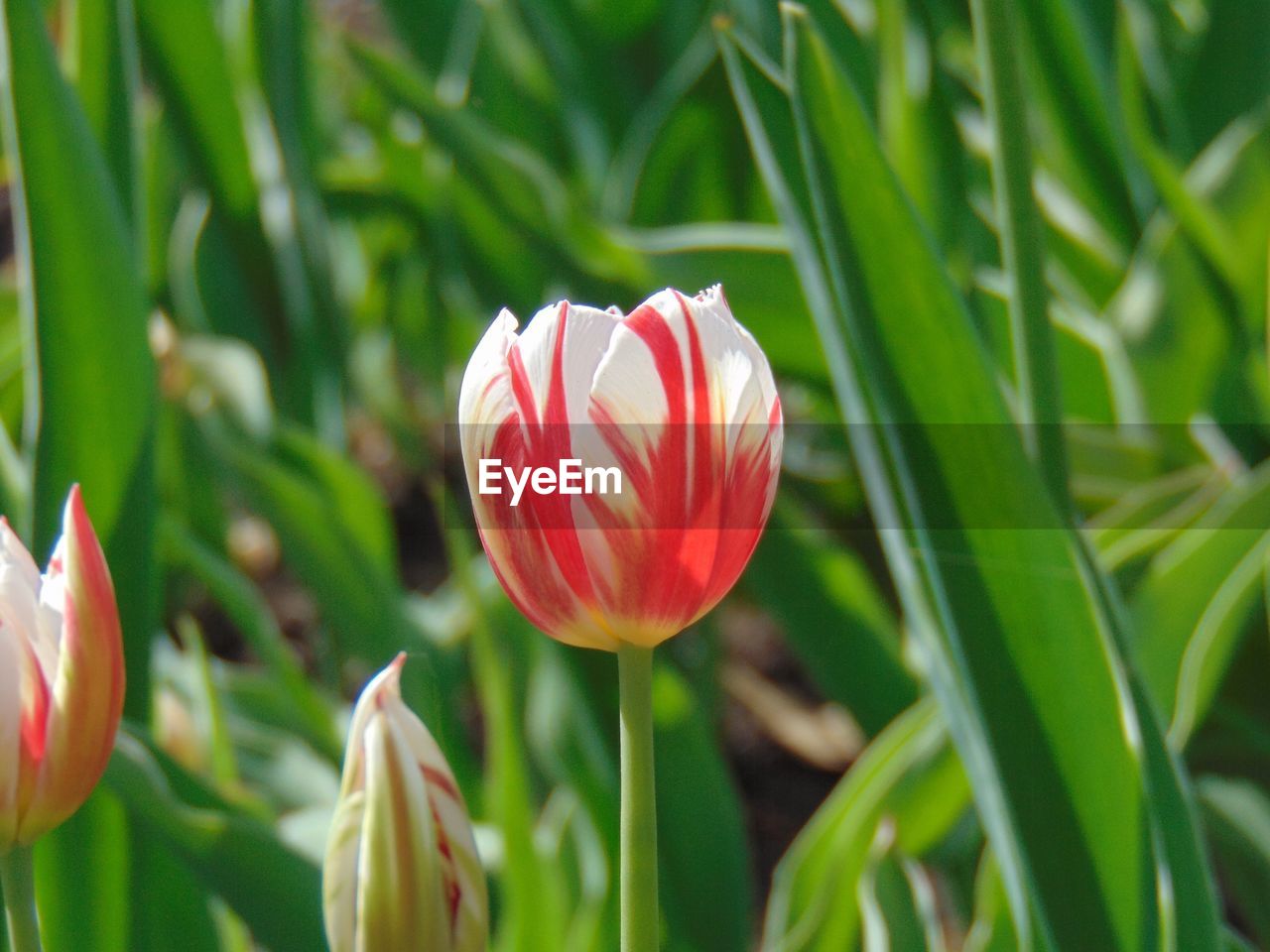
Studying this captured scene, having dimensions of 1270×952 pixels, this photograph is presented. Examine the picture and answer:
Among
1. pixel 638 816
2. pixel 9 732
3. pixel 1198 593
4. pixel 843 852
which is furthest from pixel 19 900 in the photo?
pixel 1198 593

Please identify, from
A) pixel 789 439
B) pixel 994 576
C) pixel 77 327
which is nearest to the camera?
pixel 994 576

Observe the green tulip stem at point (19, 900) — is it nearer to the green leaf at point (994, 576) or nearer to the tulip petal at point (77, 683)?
the tulip petal at point (77, 683)

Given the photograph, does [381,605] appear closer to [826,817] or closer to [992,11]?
[826,817]

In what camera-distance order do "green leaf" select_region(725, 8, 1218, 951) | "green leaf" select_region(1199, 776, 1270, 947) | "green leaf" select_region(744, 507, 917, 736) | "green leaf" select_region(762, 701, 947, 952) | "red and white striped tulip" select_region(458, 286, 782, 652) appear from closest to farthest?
"red and white striped tulip" select_region(458, 286, 782, 652), "green leaf" select_region(725, 8, 1218, 951), "green leaf" select_region(762, 701, 947, 952), "green leaf" select_region(1199, 776, 1270, 947), "green leaf" select_region(744, 507, 917, 736)

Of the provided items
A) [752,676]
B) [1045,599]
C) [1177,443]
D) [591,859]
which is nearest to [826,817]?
[591,859]

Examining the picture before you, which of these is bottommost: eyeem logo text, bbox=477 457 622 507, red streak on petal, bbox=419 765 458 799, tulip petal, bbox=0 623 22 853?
red streak on petal, bbox=419 765 458 799

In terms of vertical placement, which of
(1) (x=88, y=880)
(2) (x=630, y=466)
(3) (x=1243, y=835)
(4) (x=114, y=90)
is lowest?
(3) (x=1243, y=835)

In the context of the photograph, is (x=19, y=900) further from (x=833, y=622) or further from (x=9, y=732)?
(x=833, y=622)

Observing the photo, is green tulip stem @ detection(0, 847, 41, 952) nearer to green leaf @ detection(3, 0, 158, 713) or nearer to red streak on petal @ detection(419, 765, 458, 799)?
red streak on petal @ detection(419, 765, 458, 799)

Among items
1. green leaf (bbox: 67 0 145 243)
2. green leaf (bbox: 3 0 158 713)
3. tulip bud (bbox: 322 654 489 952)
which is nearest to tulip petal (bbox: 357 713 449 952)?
tulip bud (bbox: 322 654 489 952)
